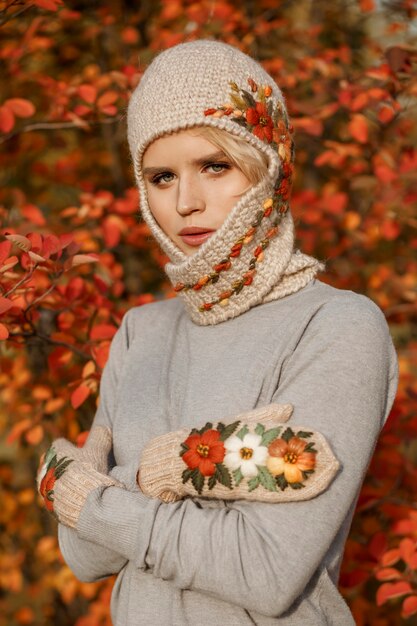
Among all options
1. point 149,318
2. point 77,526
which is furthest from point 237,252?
point 77,526

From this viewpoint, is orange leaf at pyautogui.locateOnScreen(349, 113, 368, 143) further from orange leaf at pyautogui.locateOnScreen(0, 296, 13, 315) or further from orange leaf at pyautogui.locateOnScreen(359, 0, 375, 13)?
orange leaf at pyautogui.locateOnScreen(0, 296, 13, 315)

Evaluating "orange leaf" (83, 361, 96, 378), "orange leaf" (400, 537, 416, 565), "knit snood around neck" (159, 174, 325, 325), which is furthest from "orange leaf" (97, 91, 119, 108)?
"orange leaf" (400, 537, 416, 565)

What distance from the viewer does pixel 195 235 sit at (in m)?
2.04

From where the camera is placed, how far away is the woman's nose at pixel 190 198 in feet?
6.50

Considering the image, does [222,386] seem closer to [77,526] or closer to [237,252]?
[237,252]

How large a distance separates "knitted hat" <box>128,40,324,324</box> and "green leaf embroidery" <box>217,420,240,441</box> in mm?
471

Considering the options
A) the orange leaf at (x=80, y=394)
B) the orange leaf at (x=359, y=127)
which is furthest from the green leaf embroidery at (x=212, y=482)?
the orange leaf at (x=359, y=127)

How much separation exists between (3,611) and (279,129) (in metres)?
4.39

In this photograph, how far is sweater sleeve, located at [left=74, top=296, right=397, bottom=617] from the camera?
160 centimetres

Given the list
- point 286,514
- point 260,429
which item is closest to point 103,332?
point 260,429

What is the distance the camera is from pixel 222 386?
1.93 m

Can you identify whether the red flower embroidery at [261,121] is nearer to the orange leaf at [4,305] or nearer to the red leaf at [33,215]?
the orange leaf at [4,305]

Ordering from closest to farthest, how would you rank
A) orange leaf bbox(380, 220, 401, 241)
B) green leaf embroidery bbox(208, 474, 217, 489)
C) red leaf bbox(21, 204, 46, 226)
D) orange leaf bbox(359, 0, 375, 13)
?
1. green leaf embroidery bbox(208, 474, 217, 489)
2. red leaf bbox(21, 204, 46, 226)
3. orange leaf bbox(380, 220, 401, 241)
4. orange leaf bbox(359, 0, 375, 13)

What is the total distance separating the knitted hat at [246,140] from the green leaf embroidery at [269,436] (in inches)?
20.5
